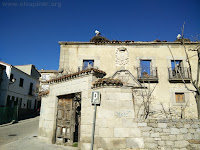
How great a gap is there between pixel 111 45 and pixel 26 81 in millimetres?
16093

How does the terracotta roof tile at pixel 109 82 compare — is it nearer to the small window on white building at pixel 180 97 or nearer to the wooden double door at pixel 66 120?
the wooden double door at pixel 66 120

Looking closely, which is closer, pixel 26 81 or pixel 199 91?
pixel 199 91

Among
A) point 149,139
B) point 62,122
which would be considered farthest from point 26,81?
point 149,139

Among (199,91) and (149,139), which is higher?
(199,91)

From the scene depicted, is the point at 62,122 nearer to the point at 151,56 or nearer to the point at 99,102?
the point at 99,102

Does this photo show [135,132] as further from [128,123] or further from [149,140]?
[149,140]

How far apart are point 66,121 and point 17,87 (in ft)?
55.2

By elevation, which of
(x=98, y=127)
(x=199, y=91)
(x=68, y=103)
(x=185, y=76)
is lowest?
(x=98, y=127)

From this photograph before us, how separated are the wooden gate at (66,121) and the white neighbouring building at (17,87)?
14.3 metres

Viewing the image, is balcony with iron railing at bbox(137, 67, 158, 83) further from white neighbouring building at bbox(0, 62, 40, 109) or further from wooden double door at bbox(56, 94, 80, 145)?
white neighbouring building at bbox(0, 62, 40, 109)

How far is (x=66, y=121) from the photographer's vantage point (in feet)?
22.5

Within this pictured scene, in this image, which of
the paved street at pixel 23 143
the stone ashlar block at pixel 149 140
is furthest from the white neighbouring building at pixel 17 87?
the stone ashlar block at pixel 149 140

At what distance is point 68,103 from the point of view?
7.02 m

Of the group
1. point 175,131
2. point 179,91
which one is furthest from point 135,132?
point 179,91
